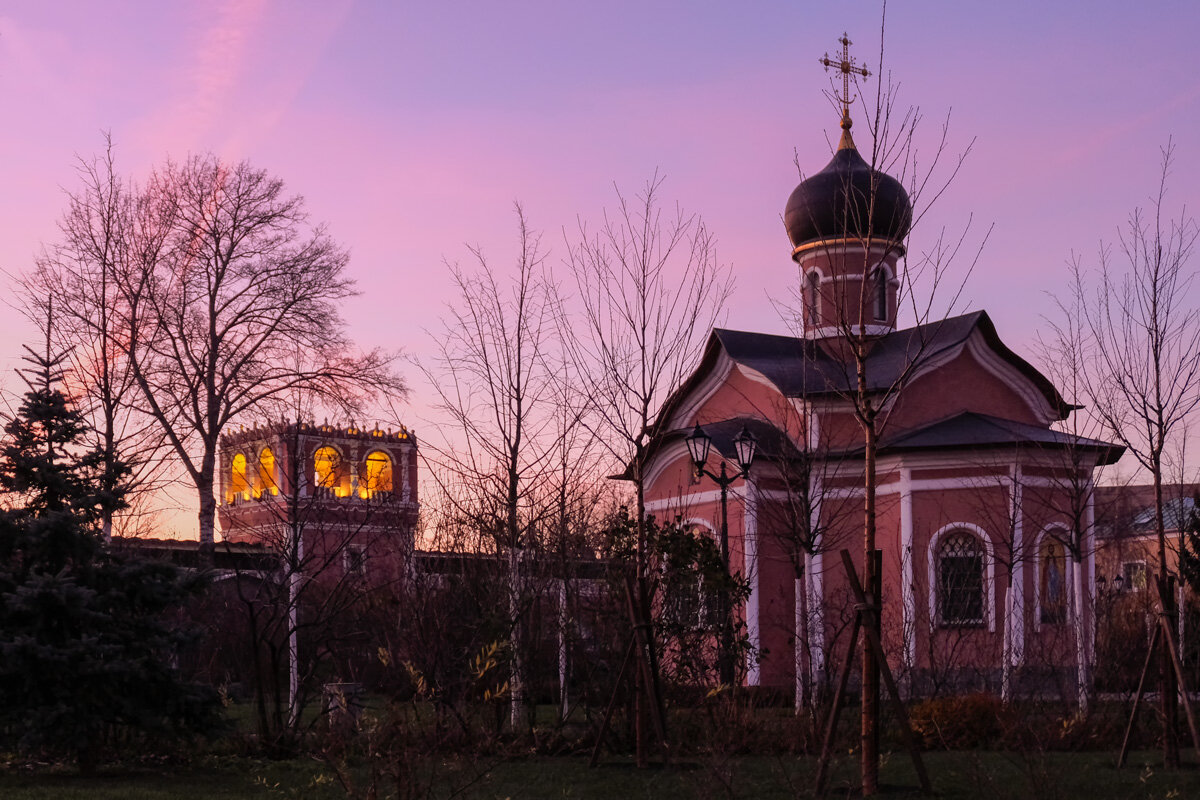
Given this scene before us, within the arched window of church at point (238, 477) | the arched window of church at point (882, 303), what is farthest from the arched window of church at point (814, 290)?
the arched window of church at point (238, 477)

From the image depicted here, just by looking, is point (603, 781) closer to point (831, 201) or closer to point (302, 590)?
point (302, 590)

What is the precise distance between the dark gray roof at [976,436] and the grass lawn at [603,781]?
32.1 feet

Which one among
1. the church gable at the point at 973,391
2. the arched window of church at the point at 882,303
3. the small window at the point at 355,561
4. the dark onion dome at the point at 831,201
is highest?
the dark onion dome at the point at 831,201

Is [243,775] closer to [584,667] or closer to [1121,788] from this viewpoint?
[584,667]

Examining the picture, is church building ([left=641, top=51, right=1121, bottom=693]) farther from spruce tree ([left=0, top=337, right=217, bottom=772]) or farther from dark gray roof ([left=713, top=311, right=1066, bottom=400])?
spruce tree ([left=0, top=337, right=217, bottom=772])

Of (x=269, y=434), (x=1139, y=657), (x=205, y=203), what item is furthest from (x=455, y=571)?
(x=205, y=203)

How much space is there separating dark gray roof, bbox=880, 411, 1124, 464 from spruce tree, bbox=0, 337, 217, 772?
43.0ft

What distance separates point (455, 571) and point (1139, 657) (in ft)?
26.6

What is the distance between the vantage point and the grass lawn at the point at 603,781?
8.50m

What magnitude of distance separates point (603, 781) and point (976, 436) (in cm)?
1269

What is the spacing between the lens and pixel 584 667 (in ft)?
39.0

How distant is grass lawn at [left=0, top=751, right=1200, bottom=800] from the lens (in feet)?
27.9

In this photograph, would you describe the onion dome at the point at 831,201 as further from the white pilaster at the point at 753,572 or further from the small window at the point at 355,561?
the small window at the point at 355,561

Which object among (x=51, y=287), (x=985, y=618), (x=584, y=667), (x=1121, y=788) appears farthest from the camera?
(x=51, y=287)
